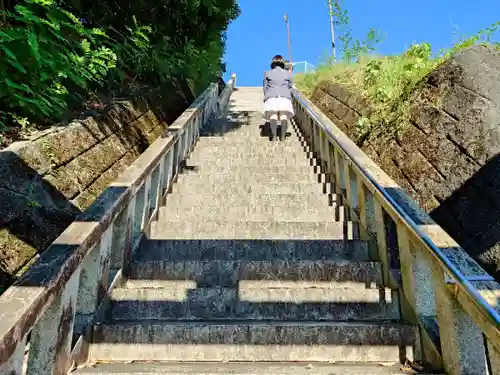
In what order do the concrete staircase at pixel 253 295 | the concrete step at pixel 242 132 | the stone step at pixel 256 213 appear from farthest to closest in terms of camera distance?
the concrete step at pixel 242 132 → the stone step at pixel 256 213 → the concrete staircase at pixel 253 295

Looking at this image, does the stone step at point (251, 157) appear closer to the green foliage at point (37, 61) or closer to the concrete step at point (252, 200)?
the concrete step at point (252, 200)

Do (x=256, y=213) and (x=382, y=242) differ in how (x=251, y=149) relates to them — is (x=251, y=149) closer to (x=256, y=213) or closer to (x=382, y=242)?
(x=256, y=213)

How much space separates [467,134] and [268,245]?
2.98 m

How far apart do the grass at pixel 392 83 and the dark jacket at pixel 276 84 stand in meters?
1.28

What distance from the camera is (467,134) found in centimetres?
494

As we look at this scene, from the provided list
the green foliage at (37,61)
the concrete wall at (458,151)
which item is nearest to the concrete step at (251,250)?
the concrete wall at (458,151)

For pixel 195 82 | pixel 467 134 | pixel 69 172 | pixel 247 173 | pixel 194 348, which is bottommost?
pixel 194 348

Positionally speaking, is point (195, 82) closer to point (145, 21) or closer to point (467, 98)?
point (145, 21)

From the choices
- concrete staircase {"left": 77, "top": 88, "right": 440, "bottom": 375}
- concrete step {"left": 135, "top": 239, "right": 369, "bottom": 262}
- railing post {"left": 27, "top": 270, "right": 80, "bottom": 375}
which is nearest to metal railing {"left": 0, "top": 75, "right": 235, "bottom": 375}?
railing post {"left": 27, "top": 270, "right": 80, "bottom": 375}

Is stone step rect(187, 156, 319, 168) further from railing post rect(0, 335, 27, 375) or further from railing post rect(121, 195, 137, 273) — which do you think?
railing post rect(0, 335, 27, 375)

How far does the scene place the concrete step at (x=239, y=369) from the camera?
220 centimetres

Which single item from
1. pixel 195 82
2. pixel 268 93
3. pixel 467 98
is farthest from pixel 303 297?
pixel 195 82

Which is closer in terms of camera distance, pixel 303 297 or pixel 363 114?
pixel 303 297

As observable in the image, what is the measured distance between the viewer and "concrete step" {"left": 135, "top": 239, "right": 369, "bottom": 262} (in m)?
3.59
